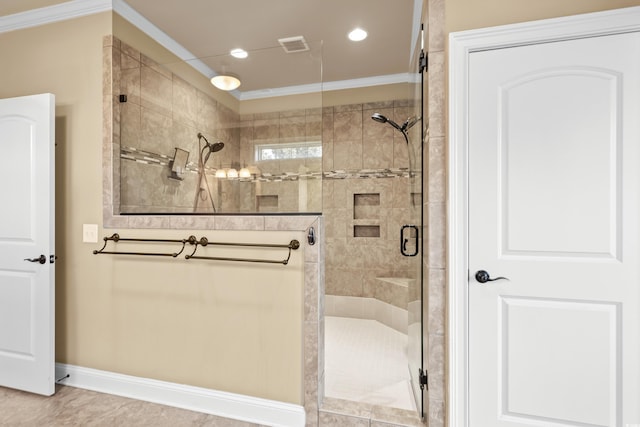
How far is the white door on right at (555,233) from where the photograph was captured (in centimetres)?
146

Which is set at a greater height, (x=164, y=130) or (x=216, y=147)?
(x=164, y=130)

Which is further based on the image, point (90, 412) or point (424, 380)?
point (90, 412)

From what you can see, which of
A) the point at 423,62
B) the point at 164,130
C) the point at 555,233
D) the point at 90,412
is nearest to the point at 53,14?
the point at 164,130

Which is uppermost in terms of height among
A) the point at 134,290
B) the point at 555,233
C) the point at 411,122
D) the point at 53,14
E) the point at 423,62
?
the point at 53,14

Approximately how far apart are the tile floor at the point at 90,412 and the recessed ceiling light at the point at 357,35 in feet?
9.82

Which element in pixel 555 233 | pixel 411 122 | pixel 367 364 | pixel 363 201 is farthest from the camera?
pixel 363 201

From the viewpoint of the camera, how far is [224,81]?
7.07ft

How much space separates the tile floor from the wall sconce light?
1.49 m

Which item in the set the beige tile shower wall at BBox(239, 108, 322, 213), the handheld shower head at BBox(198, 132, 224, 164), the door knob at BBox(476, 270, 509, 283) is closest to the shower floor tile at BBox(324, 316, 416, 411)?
the door knob at BBox(476, 270, 509, 283)

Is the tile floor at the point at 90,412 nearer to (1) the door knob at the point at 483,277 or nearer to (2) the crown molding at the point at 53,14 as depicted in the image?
(1) the door knob at the point at 483,277

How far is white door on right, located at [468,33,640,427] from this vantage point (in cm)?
146

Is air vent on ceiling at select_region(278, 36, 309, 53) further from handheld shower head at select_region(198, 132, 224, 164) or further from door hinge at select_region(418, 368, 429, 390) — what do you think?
door hinge at select_region(418, 368, 429, 390)

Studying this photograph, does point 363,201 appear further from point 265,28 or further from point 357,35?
point 265,28

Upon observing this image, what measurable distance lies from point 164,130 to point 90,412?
186cm
